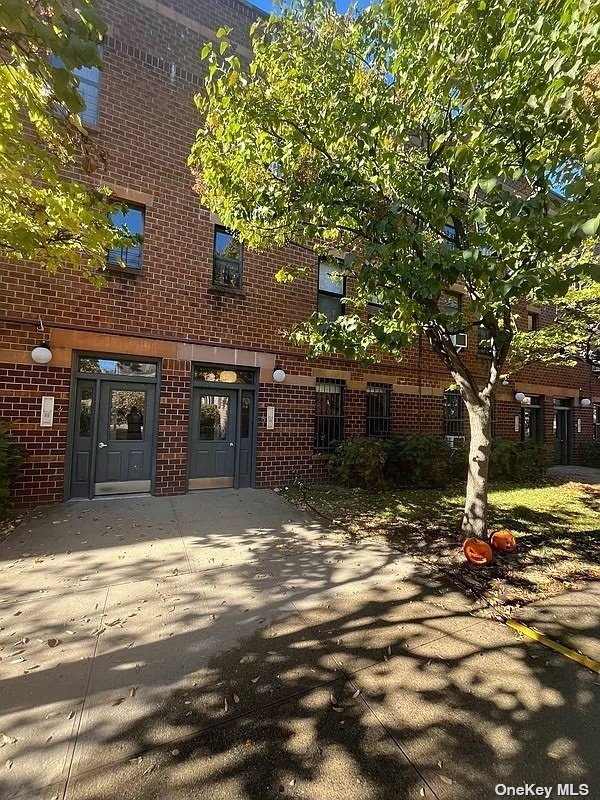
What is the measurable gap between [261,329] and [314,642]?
6591 mm

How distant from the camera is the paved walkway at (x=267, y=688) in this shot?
1898 mm

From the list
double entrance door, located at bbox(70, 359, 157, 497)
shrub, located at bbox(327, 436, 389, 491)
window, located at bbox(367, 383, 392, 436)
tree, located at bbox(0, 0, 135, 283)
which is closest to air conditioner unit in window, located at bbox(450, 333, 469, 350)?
window, located at bbox(367, 383, 392, 436)

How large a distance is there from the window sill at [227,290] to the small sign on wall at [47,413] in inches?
145

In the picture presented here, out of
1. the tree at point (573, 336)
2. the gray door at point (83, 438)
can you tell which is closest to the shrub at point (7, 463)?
the gray door at point (83, 438)

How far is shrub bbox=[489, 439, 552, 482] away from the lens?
10180 millimetres

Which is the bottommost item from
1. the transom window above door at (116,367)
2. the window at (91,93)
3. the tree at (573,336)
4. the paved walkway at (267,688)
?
the paved walkway at (267,688)

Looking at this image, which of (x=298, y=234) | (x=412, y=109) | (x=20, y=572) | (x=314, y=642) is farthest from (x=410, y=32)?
(x=20, y=572)

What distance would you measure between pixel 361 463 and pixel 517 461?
5.46 metres

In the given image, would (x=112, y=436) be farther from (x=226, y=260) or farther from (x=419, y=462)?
(x=419, y=462)

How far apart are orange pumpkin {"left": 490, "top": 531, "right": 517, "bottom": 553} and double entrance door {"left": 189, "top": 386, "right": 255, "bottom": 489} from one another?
4.95 meters

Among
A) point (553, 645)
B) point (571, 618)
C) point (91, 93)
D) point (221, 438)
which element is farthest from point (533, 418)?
point (91, 93)

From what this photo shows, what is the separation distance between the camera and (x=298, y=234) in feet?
17.3

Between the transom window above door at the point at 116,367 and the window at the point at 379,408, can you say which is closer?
the transom window above door at the point at 116,367

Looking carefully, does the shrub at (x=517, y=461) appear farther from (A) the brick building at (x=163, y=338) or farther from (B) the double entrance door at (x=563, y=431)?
(A) the brick building at (x=163, y=338)
